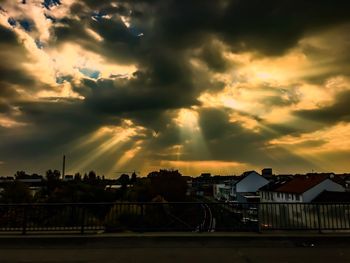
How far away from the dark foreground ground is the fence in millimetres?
790

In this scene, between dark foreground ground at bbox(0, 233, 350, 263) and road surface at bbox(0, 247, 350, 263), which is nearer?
road surface at bbox(0, 247, 350, 263)

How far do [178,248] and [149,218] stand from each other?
13.7 ft

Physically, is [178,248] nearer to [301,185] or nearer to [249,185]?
[301,185]

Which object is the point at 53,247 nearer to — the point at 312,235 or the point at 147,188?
the point at 312,235

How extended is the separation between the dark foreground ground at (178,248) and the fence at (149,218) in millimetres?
790

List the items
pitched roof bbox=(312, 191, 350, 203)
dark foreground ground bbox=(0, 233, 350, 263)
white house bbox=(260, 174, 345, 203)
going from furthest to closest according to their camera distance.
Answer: white house bbox=(260, 174, 345, 203) < pitched roof bbox=(312, 191, 350, 203) < dark foreground ground bbox=(0, 233, 350, 263)

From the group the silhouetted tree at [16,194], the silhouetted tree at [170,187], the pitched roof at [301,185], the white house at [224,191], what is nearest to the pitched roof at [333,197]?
the pitched roof at [301,185]

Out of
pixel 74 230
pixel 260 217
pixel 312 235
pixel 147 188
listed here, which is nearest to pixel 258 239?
pixel 260 217

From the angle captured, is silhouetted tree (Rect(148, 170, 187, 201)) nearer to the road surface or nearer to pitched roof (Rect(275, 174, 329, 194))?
pitched roof (Rect(275, 174, 329, 194))

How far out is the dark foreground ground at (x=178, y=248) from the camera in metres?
9.22

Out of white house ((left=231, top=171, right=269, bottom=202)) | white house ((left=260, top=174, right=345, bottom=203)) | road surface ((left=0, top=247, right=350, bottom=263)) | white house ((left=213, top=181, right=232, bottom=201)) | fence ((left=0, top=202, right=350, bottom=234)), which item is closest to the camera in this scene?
road surface ((left=0, top=247, right=350, bottom=263))

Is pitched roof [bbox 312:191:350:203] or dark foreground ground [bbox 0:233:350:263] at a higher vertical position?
pitched roof [bbox 312:191:350:203]

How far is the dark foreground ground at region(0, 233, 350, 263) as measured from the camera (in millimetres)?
9219

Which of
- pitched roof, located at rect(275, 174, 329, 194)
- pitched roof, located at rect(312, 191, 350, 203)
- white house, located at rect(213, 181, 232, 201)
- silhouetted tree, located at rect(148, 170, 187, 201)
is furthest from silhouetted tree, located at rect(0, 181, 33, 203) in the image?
white house, located at rect(213, 181, 232, 201)
